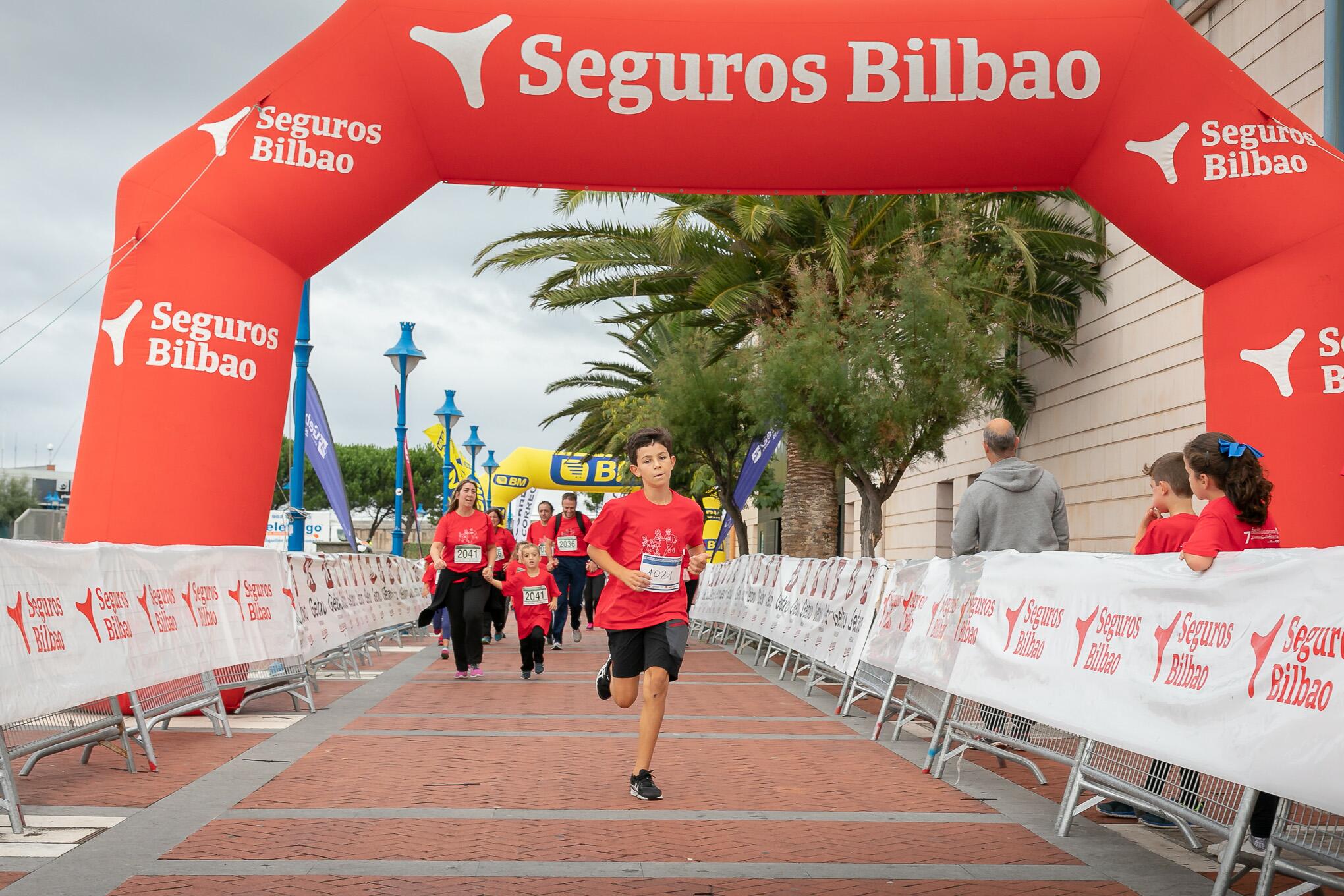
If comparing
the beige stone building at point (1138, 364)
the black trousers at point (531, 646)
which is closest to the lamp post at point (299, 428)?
the black trousers at point (531, 646)

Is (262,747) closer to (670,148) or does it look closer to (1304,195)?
(670,148)

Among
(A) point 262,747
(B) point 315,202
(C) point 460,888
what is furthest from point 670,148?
(C) point 460,888

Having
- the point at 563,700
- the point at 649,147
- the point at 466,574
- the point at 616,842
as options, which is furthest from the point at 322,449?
the point at 616,842

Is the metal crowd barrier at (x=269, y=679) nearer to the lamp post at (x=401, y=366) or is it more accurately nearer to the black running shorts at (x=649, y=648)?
the black running shorts at (x=649, y=648)

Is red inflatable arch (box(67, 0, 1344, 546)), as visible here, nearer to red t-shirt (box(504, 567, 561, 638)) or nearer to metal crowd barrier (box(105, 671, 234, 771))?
metal crowd barrier (box(105, 671, 234, 771))

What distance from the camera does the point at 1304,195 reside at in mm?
9812

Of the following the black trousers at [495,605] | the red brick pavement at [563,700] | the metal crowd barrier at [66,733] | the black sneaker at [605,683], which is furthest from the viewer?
the black trousers at [495,605]

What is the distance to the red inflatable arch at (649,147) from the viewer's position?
9883 millimetres

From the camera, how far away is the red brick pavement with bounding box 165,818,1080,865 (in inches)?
213

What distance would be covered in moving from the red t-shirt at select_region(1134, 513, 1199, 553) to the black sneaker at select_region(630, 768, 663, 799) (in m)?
2.68

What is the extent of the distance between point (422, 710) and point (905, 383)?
9536 millimetres

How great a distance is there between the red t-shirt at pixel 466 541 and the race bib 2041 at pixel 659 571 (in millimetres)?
6363

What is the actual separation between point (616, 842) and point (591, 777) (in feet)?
5.71

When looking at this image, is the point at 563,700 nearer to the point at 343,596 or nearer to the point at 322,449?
the point at 343,596
